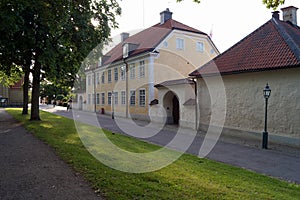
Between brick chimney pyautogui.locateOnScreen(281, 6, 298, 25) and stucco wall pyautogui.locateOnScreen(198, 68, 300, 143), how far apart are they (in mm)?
6612

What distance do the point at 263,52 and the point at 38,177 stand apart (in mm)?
12358

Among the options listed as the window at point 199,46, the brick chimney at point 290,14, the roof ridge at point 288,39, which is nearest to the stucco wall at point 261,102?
the roof ridge at point 288,39

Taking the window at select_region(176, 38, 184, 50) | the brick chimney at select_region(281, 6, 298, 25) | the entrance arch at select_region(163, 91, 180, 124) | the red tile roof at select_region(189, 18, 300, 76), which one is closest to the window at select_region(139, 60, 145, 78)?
Answer: the window at select_region(176, 38, 184, 50)

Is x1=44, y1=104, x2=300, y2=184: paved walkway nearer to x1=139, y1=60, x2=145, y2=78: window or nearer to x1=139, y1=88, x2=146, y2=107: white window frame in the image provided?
x1=139, y1=88, x2=146, y2=107: white window frame

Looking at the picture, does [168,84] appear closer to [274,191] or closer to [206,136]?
[206,136]

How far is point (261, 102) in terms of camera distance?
12.9 meters

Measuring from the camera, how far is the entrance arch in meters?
21.0

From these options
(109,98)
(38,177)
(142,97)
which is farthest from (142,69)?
(38,177)

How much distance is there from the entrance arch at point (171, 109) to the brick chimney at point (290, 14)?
9.62 metres

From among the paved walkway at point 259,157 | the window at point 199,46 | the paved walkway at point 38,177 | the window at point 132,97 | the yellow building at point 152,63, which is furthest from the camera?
the window at point 199,46

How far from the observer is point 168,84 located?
19891mm

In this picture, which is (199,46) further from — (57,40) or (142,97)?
(57,40)

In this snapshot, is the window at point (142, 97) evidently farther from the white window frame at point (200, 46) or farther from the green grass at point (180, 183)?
the green grass at point (180, 183)

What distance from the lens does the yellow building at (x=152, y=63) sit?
23406 millimetres
